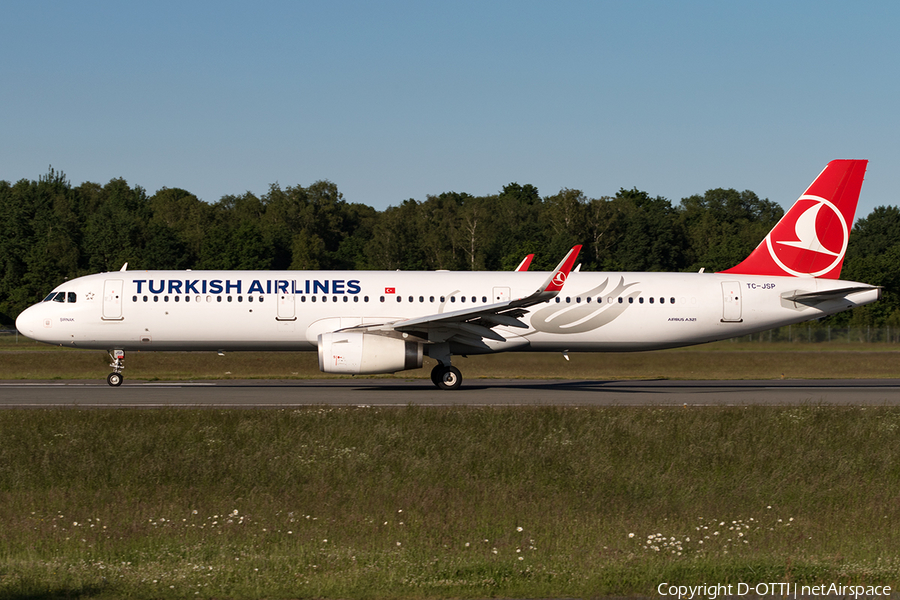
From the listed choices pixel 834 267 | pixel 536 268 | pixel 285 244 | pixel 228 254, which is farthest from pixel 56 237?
pixel 834 267

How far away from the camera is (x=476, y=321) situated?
2375cm

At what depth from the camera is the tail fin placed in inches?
1064

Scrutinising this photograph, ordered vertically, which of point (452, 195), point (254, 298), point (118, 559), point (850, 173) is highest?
point (452, 195)

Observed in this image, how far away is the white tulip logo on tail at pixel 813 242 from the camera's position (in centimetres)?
2700

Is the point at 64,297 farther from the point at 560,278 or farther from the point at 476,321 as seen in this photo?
the point at 560,278

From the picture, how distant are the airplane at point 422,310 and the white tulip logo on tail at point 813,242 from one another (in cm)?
58

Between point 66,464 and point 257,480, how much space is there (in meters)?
2.67

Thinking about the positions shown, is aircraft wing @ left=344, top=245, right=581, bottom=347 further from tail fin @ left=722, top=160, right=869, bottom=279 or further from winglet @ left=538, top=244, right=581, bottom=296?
tail fin @ left=722, top=160, right=869, bottom=279

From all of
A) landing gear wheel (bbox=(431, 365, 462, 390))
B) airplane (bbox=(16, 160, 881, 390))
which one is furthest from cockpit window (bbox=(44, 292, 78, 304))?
landing gear wheel (bbox=(431, 365, 462, 390))

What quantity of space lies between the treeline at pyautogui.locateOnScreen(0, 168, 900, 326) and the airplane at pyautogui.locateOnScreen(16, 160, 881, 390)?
35.8m

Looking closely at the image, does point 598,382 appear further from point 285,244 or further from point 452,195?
point 452,195

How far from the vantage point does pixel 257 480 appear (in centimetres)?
1076

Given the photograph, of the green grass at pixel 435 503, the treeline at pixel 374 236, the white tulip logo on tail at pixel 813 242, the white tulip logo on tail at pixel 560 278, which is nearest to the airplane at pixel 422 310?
the white tulip logo on tail at pixel 560 278

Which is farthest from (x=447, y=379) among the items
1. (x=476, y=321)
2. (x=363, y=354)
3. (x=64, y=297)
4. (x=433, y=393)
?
(x=64, y=297)
